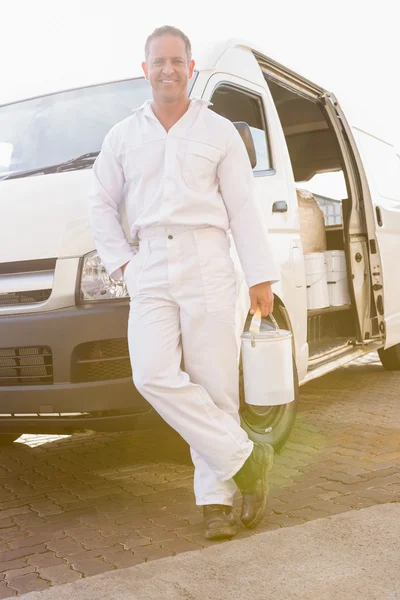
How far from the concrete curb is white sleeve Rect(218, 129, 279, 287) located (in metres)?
1.06

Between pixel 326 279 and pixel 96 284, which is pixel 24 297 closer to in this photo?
pixel 96 284

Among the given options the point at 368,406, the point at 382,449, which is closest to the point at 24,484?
the point at 382,449

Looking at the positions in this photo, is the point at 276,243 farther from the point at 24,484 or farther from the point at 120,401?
the point at 24,484

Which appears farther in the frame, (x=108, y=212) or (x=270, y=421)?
(x=270, y=421)

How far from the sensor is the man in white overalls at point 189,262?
332cm

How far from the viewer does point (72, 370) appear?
372 cm

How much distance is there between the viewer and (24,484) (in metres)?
4.52

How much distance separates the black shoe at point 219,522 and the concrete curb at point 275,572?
0.06 m

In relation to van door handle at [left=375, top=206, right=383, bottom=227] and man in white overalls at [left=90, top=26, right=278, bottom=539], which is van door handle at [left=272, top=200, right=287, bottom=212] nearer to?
man in white overalls at [left=90, top=26, right=278, bottom=539]

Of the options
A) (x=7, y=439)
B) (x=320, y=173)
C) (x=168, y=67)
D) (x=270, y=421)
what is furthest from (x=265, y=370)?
(x=320, y=173)

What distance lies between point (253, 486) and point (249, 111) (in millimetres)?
2415

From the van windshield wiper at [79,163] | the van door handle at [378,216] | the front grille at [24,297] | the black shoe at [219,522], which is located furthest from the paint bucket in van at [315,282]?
the black shoe at [219,522]

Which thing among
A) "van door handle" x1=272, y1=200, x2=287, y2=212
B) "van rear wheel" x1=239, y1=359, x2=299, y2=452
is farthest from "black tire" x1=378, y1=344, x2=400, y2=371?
Result: "van door handle" x1=272, y1=200, x2=287, y2=212

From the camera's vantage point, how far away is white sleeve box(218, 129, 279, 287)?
3.42 metres
